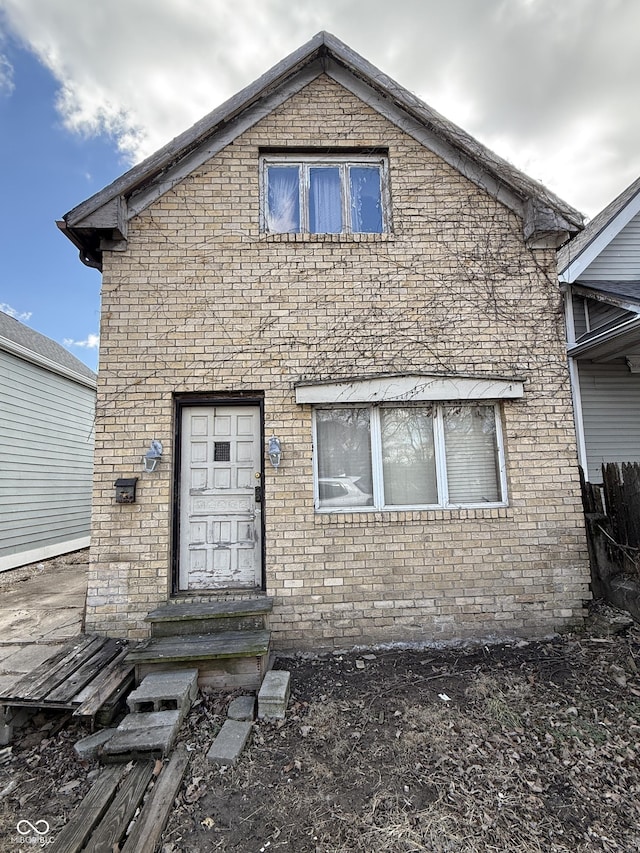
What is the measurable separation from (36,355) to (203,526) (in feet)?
23.6

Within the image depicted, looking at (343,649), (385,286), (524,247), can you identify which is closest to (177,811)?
(343,649)

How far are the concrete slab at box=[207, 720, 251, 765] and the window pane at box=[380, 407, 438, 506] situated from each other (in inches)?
99.8

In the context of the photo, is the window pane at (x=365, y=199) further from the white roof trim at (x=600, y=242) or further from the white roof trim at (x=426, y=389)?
the white roof trim at (x=600, y=242)

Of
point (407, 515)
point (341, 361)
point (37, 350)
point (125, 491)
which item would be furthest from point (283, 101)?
point (37, 350)

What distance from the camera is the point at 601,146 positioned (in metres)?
9.50

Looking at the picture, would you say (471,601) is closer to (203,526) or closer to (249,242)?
→ (203,526)

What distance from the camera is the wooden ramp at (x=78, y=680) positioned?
3.25 meters

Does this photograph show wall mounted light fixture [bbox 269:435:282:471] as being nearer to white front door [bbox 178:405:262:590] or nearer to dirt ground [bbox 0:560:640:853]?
white front door [bbox 178:405:262:590]

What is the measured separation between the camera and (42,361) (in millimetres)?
9383

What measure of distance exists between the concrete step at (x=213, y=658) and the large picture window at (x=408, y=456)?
165cm

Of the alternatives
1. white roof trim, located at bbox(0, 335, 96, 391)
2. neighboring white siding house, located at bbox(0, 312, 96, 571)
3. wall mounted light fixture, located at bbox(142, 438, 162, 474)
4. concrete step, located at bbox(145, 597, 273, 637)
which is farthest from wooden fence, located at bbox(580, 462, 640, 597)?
white roof trim, located at bbox(0, 335, 96, 391)

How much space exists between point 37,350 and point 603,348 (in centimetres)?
1176

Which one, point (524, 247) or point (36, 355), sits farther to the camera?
point (36, 355)

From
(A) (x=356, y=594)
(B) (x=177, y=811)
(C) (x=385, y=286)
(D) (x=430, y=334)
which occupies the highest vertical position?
(C) (x=385, y=286)
